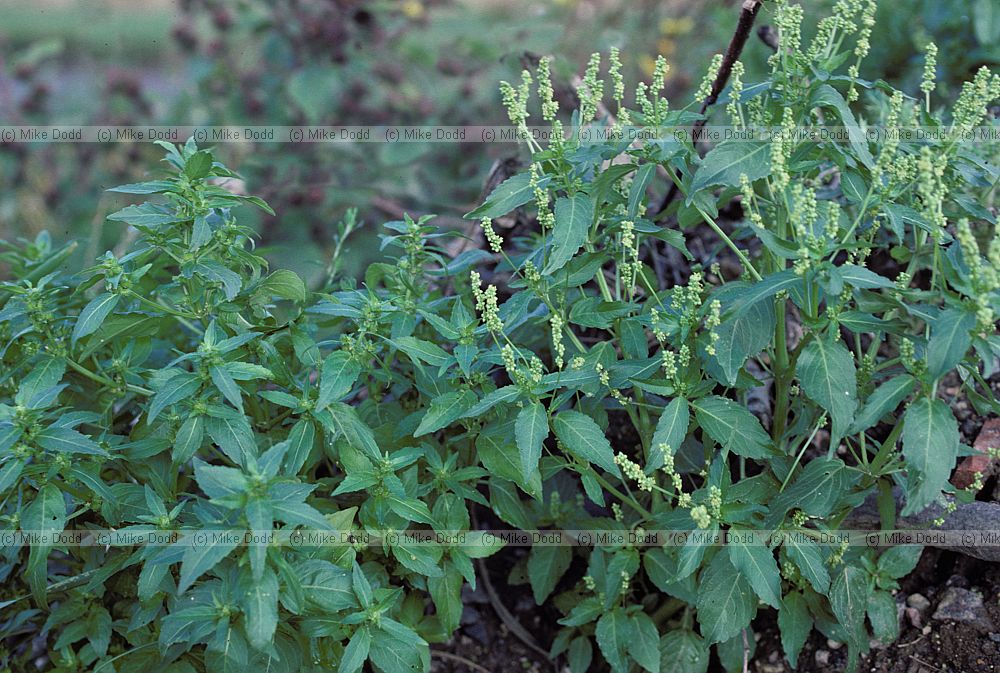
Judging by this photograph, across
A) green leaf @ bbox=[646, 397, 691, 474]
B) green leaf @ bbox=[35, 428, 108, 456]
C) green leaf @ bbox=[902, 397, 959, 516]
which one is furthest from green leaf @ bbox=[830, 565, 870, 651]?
green leaf @ bbox=[35, 428, 108, 456]

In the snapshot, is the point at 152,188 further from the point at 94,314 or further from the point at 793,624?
the point at 793,624

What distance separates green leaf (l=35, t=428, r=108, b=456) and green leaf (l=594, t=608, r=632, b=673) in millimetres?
1115

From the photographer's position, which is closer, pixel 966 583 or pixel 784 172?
pixel 784 172

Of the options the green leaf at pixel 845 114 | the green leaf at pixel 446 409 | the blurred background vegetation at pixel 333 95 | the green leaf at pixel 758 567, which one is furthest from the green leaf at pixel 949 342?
the blurred background vegetation at pixel 333 95

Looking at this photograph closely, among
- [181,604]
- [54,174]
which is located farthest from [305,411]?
[54,174]

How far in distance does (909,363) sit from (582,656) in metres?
1.07

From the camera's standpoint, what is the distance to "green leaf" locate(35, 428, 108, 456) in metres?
1.72

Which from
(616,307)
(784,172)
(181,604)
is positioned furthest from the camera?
(616,307)

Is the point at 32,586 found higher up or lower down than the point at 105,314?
lower down

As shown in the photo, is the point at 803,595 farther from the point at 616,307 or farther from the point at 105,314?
the point at 105,314

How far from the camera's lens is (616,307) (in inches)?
76.3

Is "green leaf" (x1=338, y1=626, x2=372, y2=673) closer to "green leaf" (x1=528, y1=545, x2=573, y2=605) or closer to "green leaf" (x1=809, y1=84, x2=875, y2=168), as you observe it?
"green leaf" (x1=528, y1=545, x2=573, y2=605)

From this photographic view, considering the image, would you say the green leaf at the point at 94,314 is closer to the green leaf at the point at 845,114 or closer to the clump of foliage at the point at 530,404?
the clump of foliage at the point at 530,404

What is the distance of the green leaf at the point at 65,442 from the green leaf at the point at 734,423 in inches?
44.3
